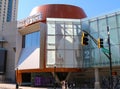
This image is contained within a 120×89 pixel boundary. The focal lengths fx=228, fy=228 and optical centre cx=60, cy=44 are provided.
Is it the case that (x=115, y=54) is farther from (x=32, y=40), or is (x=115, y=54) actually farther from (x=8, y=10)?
(x=8, y=10)

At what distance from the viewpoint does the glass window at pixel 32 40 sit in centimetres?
5241

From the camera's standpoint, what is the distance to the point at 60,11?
A: 55.4 meters

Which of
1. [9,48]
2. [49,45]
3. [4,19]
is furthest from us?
[4,19]

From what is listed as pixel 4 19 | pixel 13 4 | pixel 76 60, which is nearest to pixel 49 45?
pixel 76 60

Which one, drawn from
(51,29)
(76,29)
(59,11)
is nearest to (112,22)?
(76,29)

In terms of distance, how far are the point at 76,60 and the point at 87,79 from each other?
358 inches

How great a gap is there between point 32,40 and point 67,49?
10704mm

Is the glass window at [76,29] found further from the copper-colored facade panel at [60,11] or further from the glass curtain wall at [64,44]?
the copper-colored facade panel at [60,11]

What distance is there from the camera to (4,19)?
14750 cm

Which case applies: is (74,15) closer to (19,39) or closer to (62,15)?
(62,15)

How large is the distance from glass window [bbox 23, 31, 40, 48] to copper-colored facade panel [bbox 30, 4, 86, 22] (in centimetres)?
432

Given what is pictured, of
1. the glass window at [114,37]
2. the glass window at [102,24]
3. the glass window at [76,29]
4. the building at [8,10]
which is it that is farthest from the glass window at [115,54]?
the building at [8,10]

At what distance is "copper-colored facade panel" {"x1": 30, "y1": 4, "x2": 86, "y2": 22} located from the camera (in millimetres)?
55031

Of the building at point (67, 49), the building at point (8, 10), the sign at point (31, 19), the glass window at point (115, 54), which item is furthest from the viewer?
the building at point (8, 10)
